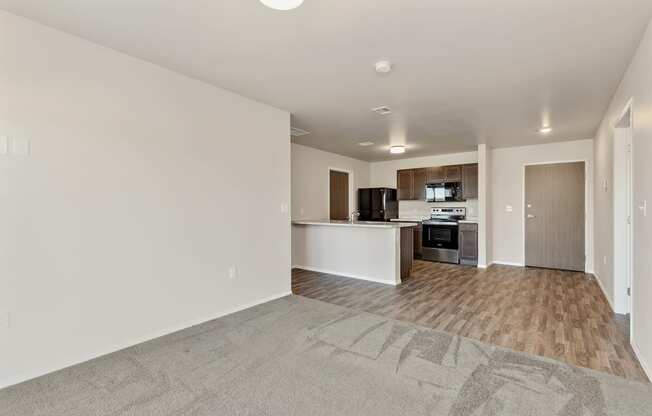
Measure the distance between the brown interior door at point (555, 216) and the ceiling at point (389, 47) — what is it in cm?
211

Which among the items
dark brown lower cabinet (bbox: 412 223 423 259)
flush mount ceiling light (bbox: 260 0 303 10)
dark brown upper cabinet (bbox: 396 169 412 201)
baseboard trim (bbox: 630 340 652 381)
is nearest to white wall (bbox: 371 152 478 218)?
dark brown upper cabinet (bbox: 396 169 412 201)

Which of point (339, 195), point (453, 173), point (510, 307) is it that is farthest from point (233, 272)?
point (453, 173)

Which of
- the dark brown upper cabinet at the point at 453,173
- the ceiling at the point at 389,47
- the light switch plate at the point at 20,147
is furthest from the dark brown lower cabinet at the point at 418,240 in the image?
the light switch plate at the point at 20,147

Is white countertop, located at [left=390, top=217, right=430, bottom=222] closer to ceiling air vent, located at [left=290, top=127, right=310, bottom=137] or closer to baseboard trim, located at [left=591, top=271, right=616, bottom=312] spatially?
baseboard trim, located at [left=591, top=271, right=616, bottom=312]

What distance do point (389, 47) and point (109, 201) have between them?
2.54m

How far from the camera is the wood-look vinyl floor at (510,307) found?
2555mm

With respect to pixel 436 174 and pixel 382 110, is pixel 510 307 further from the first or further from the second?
pixel 436 174

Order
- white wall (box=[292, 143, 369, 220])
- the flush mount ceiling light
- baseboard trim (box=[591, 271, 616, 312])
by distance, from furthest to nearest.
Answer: white wall (box=[292, 143, 369, 220]) → baseboard trim (box=[591, 271, 616, 312]) → the flush mount ceiling light

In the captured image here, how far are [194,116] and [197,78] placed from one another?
368mm

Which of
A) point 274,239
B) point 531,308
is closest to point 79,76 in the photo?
point 274,239

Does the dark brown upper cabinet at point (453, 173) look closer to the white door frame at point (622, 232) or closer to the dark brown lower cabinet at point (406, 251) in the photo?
the dark brown lower cabinet at point (406, 251)

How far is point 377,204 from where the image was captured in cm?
728

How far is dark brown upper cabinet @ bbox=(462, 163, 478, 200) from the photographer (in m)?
6.36

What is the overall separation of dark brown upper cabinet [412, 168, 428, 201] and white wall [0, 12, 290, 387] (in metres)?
4.65
